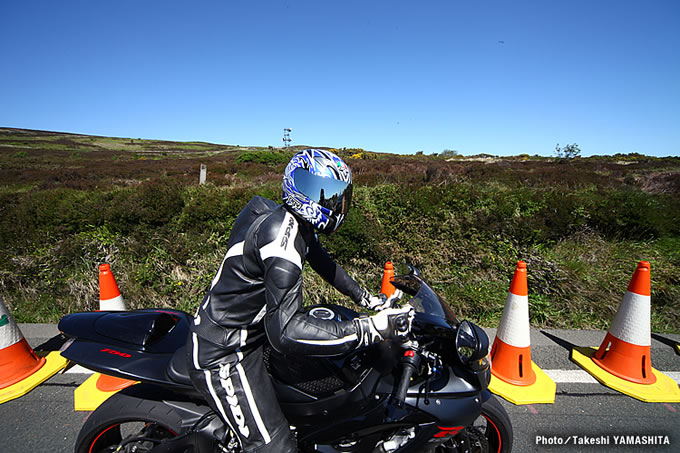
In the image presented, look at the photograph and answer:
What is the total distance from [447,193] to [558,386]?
3548mm

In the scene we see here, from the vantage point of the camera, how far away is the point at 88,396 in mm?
2988

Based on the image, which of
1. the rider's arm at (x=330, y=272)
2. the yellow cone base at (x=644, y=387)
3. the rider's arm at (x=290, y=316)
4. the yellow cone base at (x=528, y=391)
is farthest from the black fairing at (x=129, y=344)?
the yellow cone base at (x=644, y=387)

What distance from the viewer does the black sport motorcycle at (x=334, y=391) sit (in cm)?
178

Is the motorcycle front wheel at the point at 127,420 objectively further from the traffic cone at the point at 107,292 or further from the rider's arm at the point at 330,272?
the traffic cone at the point at 107,292

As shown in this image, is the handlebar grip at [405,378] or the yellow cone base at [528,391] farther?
the yellow cone base at [528,391]

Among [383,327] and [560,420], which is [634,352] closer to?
[560,420]

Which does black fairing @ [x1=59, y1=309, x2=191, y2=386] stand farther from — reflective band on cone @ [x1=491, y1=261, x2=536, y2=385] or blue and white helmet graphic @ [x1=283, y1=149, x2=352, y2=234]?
reflective band on cone @ [x1=491, y1=261, x2=536, y2=385]

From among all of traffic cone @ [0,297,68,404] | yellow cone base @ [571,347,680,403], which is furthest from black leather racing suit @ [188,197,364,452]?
yellow cone base @ [571,347,680,403]

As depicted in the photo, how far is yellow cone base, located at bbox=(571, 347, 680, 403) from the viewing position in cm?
299

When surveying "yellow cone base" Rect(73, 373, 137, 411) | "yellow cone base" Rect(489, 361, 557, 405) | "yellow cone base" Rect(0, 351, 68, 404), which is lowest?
"yellow cone base" Rect(0, 351, 68, 404)

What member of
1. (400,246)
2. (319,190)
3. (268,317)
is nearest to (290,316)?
(268,317)

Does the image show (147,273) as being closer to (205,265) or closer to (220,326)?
(205,265)

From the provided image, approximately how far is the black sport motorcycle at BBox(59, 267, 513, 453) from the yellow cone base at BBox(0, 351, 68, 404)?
1.78 meters

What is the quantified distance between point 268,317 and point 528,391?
279cm
